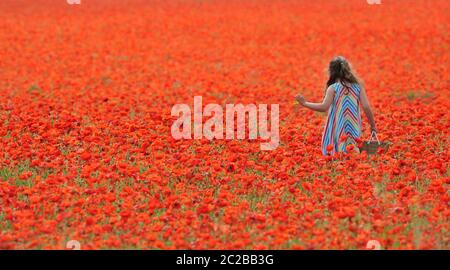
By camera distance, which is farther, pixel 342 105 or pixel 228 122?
pixel 228 122

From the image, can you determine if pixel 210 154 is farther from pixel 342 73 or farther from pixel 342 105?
pixel 342 73

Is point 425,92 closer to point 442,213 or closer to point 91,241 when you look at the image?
point 442,213

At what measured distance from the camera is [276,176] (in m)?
7.99

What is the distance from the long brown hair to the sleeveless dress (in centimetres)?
5

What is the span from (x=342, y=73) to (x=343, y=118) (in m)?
0.50

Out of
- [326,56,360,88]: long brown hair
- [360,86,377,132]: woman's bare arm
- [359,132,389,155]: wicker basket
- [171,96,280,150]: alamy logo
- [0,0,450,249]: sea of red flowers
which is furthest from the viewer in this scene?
[171,96,280,150]: alamy logo

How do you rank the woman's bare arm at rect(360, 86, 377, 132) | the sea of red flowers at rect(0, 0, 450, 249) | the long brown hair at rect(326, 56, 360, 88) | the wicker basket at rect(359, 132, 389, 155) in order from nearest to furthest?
the sea of red flowers at rect(0, 0, 450, 249) → the wicker basket at rect(359, 132, 389, 155) → the woman's bare arm at rect(360, 86, 377, 132) → the long brown hair at rect(326, 56, 360, 88)

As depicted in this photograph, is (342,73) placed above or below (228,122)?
above

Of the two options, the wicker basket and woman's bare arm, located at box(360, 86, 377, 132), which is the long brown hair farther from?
the wicker basket

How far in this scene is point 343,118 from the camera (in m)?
9.21

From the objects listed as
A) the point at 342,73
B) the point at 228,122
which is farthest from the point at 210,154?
the point at 228,122

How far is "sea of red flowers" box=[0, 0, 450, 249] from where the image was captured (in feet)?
21.4

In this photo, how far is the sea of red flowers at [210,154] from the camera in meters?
6.52

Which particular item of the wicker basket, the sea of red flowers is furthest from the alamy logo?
the wicker basket
